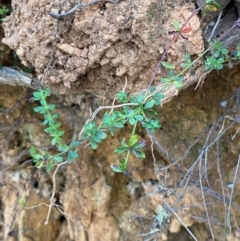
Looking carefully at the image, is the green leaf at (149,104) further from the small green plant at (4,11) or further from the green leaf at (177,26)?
the small green plant at (4,11)

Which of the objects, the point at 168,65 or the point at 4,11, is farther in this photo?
the point at 4,11

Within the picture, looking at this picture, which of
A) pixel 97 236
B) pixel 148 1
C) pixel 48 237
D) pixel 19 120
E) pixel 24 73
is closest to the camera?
pixel 148 1

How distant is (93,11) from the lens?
1224 mm

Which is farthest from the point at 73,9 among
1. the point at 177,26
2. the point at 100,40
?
the point at 177,26

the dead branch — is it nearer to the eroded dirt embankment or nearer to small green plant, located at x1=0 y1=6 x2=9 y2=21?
the eroded dirt embankment

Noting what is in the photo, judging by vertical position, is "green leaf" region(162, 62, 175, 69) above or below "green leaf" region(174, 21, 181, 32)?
below

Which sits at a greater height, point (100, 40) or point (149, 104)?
point (100, 40)

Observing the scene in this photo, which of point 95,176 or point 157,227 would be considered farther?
point 95,176

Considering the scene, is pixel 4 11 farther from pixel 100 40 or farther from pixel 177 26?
pixel 177 26

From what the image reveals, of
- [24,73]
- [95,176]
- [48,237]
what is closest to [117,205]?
[95,176]

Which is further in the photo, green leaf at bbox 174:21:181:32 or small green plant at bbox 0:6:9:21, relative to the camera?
small green plant at bbox 0:6:9:21

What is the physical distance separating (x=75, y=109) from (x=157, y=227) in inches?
24.4

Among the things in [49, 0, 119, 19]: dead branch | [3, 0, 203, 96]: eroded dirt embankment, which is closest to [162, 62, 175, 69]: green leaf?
[3, 0, 203, 96]: eroded dirt embankment

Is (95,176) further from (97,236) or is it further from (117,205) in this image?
(97,236)
